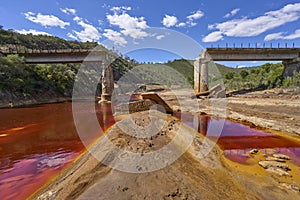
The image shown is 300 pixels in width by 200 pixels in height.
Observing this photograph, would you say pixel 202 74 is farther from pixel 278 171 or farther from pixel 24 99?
pixel 24 99

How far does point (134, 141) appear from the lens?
24.2ft

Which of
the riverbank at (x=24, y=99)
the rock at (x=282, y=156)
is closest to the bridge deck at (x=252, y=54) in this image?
the rock at (x=282, y=156)

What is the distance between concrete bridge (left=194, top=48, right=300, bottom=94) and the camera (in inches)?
1203

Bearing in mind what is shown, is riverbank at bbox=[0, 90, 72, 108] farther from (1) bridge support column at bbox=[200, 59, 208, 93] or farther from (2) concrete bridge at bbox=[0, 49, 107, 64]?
(1) bridge support column at bbox=[200, 59, 208, 93]

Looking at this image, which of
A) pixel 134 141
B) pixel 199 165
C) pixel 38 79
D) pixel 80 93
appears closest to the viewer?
pixel 199 165

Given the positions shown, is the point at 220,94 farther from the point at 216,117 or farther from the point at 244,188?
the point at 244,188

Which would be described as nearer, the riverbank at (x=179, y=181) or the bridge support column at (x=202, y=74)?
the riverbank at (x=179, y=181)

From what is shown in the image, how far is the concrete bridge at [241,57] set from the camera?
3056 centimetres

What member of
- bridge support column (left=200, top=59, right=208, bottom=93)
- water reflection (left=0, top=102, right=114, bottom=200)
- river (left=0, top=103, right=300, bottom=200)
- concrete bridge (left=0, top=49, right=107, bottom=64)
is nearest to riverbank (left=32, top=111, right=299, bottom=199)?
water reflection (left=0, top=102, right=114, bottom=200)

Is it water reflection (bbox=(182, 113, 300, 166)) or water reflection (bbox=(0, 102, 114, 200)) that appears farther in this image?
water reflection (bbox=(182, 113, 300, 166))

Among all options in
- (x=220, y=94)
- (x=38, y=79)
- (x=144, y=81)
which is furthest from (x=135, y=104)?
(x=144, y=81)

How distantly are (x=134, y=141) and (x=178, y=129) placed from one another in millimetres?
2853

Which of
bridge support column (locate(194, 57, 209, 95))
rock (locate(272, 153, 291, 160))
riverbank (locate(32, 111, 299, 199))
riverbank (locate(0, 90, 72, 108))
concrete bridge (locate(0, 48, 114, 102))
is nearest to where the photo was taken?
riverbank (locate(32, 111, 299, 199))

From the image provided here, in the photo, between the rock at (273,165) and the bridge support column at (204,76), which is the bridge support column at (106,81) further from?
the rock at (273,165)
